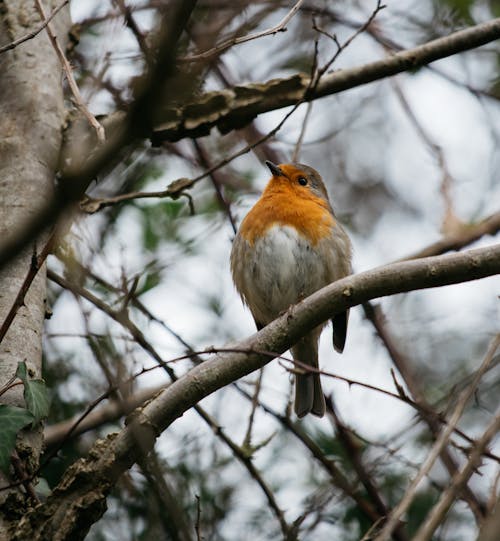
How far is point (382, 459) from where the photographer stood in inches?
160

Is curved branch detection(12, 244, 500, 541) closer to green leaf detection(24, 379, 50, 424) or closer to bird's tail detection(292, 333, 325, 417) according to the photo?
green leaf detection(24, 379, 50, 424)

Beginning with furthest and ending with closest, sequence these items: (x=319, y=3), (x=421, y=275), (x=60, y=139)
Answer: (x=319, y=3), (x=60, y=139), (x=421, y=275)

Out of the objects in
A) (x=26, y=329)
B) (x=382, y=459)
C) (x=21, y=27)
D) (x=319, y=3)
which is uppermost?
(x=319, y=3)

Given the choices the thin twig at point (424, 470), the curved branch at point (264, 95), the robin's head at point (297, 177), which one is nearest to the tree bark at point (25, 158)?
the curved branch at point (264, 95)

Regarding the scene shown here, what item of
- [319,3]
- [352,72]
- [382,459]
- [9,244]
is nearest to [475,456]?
[9,244]

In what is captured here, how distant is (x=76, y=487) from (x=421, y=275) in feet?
4.35

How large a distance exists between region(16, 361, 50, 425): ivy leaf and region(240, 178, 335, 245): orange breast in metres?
2.47

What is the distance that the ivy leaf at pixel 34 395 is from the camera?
2.77 metres

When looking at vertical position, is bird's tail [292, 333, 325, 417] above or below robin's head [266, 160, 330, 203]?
below

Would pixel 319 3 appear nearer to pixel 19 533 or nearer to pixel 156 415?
pixel 156 415

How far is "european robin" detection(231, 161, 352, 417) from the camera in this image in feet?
16.5

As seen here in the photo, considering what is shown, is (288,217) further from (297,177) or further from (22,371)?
(22,371)

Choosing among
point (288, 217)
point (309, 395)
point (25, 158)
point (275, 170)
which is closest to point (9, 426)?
point (25, 158)

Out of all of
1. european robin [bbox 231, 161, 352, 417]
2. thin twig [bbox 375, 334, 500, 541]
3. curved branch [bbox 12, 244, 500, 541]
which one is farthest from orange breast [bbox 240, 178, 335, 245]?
thin twig [bbox 375, 334, 500, 541]
